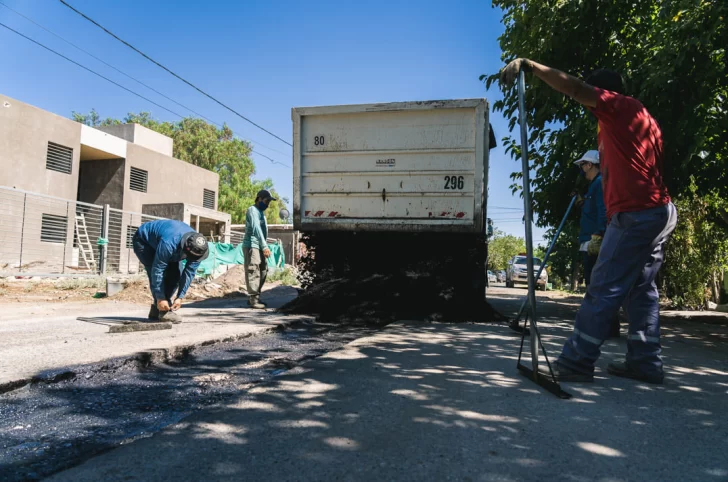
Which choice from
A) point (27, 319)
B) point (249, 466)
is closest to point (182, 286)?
point (27, 319)

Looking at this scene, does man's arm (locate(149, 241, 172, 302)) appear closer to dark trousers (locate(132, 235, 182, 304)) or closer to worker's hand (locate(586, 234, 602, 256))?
dark trousers (locate(132, 235, 182, 304))

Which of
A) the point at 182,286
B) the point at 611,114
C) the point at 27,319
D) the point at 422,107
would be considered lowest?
the point at 27,319

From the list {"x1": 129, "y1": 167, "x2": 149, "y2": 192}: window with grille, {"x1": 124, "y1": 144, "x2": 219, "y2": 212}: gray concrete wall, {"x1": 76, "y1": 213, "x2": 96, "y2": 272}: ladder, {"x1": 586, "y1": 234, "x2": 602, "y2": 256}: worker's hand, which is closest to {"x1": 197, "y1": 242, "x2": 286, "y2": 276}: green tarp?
{"x1": 76, "y1": 213, "x2": 96, "y2": 272}: ladder

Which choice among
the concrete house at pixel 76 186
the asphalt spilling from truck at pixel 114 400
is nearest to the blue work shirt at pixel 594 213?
the asphalt spilling from truck at pixel 114 400

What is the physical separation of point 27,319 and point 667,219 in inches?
279

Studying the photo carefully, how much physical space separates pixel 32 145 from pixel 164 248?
15.9 m

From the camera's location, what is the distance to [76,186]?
19.2 metres

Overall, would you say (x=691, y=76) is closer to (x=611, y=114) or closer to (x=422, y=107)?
(x=422, y=107)

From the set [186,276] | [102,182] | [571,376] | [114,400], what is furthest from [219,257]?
[571,376]

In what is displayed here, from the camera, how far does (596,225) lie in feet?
17.6

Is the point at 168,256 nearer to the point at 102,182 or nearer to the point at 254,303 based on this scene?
the point at 254,303

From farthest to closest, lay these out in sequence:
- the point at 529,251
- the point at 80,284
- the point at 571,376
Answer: the point at 80,284
the point at 529,251
the point at 571,376

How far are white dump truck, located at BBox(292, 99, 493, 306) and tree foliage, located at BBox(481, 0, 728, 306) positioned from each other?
1.98m

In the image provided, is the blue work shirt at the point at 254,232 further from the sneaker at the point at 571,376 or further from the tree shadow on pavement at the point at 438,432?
the sneaker at the point at 571,376
